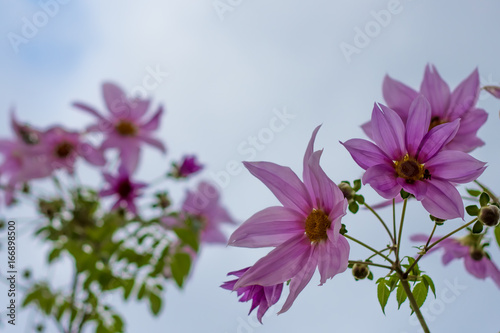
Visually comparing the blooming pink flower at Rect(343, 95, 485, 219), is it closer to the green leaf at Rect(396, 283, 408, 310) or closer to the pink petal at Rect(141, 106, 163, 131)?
the green leaf at Rect(396, 283, 408, 310)

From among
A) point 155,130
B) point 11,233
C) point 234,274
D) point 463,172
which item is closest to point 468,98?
point 463,172

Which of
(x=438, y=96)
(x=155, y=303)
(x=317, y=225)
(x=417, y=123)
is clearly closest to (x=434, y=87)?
(x=438, y=96)

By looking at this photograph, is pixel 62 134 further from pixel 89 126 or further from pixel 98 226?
pixel 98 226

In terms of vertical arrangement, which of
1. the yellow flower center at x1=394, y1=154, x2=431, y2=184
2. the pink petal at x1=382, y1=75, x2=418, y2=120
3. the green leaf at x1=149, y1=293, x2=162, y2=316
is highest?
the pink petal at x1=382, y1=75, x2=418, y2=120

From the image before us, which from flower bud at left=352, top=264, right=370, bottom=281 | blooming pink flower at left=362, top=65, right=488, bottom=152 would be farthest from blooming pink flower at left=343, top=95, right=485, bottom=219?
blooming pink flower at left=362, top=65, right=488, bottom=152

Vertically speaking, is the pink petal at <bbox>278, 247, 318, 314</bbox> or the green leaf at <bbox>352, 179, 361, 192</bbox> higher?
the green leaf at <bbox>352, 179, 361, 192</bbox>

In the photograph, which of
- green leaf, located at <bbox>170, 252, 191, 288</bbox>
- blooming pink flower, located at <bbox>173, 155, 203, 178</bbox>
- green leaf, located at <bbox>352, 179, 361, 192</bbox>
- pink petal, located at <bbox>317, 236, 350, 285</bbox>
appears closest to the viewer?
pink petal, located at <bbox>317, 236, 350, 285</bbox>
